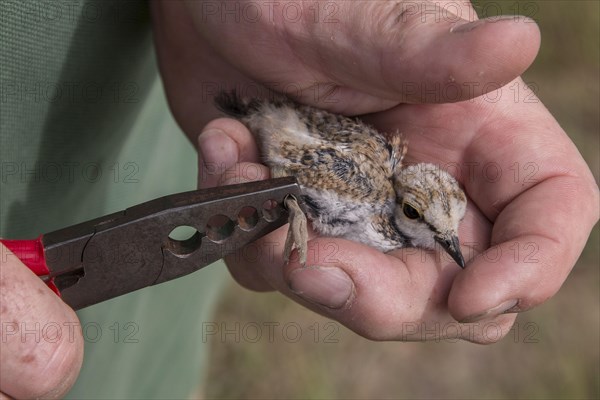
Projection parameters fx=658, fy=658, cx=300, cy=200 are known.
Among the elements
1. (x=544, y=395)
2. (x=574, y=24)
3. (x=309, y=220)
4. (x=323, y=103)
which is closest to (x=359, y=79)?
(x=323, y=103)

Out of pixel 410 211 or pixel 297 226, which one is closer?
pixel 297 226

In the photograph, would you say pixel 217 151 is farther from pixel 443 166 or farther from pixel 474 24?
pixel 474 24

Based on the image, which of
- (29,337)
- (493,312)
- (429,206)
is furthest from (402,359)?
(29,337)

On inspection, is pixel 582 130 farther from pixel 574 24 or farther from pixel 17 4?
pixel 17 4

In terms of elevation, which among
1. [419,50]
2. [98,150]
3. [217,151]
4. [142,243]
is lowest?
[98,150]

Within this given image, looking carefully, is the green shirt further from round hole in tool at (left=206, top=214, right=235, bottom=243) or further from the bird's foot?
the bird's foot

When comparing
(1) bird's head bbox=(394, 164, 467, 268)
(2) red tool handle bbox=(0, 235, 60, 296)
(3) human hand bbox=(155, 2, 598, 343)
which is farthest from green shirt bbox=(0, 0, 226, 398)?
(1) bird's head bbox=(394, 164, 467, 268)
